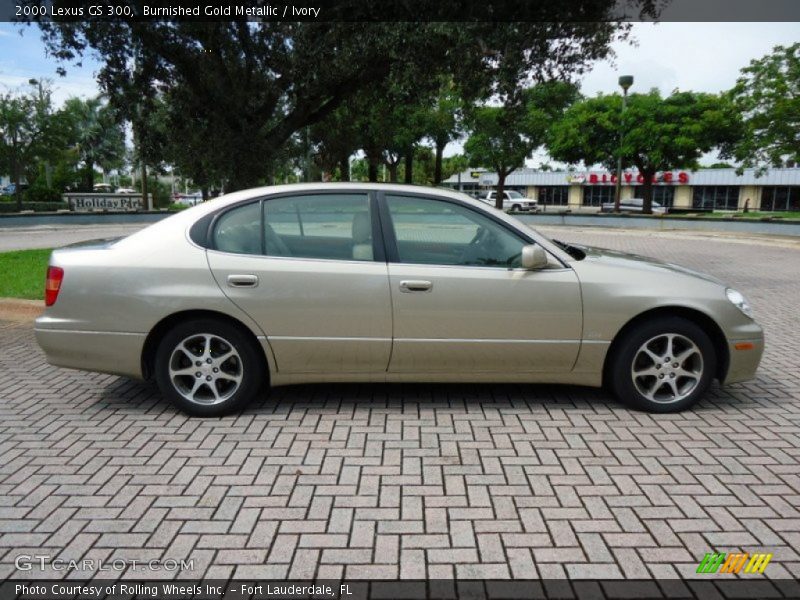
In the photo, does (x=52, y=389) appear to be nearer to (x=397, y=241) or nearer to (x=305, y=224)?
(x=305, y=224)

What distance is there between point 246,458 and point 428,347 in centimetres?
142

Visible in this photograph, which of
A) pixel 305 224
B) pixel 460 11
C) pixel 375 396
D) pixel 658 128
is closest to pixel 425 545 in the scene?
pixel 375 396

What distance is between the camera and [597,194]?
225 feet

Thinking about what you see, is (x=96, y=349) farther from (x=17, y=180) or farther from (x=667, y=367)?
(x=17, y=180)

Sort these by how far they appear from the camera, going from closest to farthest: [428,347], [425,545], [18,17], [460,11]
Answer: [425,545] → [428,347] → [460,11] → [18,17]

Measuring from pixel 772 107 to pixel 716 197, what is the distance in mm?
41866

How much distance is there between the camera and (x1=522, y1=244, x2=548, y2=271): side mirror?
4.25 metres

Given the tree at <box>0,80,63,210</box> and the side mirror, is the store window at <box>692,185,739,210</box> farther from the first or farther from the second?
the side mirror

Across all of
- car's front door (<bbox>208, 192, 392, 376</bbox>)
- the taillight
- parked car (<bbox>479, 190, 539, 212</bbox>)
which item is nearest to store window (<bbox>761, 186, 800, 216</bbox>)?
parked car (<bbox>479, 190, 539, 212</bbox>)

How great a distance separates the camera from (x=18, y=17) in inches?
463

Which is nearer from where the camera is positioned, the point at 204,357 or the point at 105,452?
the point at 105,452

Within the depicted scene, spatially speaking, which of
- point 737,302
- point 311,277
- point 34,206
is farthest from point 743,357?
point 34,206

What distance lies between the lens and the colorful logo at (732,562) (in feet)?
8.80

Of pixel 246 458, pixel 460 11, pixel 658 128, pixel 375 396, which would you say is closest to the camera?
pixel 246 458
